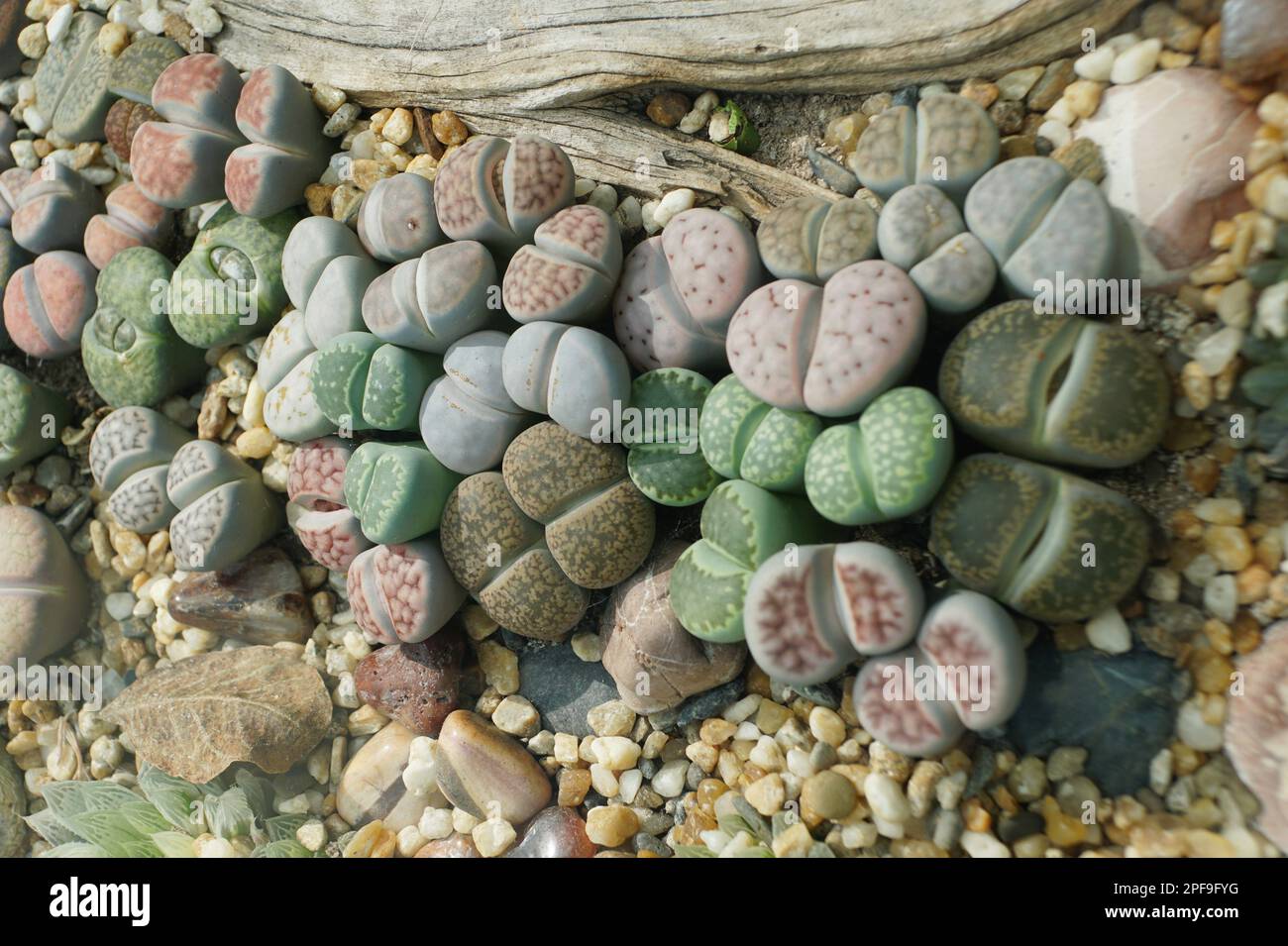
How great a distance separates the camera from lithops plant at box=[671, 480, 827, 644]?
2637 mm

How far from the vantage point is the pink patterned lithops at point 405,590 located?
9.96 ft

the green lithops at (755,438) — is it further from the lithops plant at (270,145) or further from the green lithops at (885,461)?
the lithops plant at (270,145)

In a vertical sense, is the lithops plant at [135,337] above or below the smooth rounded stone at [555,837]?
above

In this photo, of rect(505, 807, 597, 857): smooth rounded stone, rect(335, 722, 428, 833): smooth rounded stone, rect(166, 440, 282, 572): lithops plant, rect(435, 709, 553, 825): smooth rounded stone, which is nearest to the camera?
rect(505, 807, 597, 857): smooth rounded stone

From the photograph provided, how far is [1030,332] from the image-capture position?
2.39m

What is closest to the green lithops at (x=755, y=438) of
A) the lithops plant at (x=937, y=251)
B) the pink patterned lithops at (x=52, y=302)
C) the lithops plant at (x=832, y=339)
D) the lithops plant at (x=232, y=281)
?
the lithops plant at (x=832, y=339)

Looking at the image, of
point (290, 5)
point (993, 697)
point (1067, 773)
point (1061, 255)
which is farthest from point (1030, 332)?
point (290, 5)

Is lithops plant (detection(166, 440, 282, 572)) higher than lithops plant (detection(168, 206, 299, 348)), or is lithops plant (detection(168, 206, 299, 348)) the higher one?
lithops plant (detection(168, 206, 299, 348))

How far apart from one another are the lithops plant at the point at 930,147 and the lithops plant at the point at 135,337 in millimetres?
2566

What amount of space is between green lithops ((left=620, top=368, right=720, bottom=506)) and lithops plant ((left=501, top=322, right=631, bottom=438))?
2.9 inches

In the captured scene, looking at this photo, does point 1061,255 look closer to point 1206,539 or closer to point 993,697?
point 1206,539

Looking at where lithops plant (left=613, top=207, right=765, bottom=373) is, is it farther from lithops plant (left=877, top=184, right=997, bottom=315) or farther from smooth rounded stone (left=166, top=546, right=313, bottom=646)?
smooth rounded stone (left=166, top=546, right=313, bottom=646)

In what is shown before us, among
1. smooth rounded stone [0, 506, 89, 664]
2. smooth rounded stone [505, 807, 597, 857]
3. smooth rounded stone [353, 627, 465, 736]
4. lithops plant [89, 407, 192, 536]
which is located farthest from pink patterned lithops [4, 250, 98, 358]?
smooth rounded stone [505, 807, 597, 857]

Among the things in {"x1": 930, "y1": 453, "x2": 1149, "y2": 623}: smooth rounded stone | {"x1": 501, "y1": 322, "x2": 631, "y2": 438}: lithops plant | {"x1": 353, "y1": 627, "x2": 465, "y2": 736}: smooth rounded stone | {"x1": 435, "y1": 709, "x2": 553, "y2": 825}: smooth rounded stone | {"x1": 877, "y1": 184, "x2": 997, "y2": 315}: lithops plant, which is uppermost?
{"x1": 877, "y1": 184, "x2": 997, "y2": 315}: lithops plant
